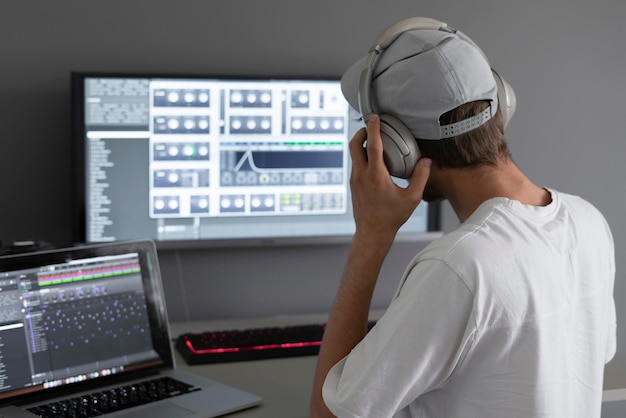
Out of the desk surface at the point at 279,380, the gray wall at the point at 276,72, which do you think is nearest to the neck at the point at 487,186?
the desk surface at the point at 279,380

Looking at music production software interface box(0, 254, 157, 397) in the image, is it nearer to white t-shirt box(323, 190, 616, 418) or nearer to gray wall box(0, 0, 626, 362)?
gray wall box(0, 0, 626, 362)

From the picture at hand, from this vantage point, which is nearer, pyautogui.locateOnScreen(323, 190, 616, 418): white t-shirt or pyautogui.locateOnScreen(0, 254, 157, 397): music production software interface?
pyautogui.locateOnScreen(323, 190, 616, 418): white t-shirt

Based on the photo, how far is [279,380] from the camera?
1802 mm

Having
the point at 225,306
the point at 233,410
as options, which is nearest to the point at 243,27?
the point at 225,306

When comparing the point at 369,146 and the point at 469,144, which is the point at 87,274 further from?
the point at 469,144

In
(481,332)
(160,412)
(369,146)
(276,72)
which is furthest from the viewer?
(276,72)

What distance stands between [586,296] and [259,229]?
3.85 ft

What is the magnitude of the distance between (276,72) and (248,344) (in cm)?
79

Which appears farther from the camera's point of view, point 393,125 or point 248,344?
point 248,344

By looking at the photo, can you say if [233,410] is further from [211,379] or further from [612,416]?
[612,416]

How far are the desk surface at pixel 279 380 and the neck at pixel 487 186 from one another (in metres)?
0.55

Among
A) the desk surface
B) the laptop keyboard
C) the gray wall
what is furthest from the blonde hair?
the gray wall

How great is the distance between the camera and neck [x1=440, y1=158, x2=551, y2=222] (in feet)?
Result: 4.25

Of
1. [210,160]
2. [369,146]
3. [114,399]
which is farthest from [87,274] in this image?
[369,146]
